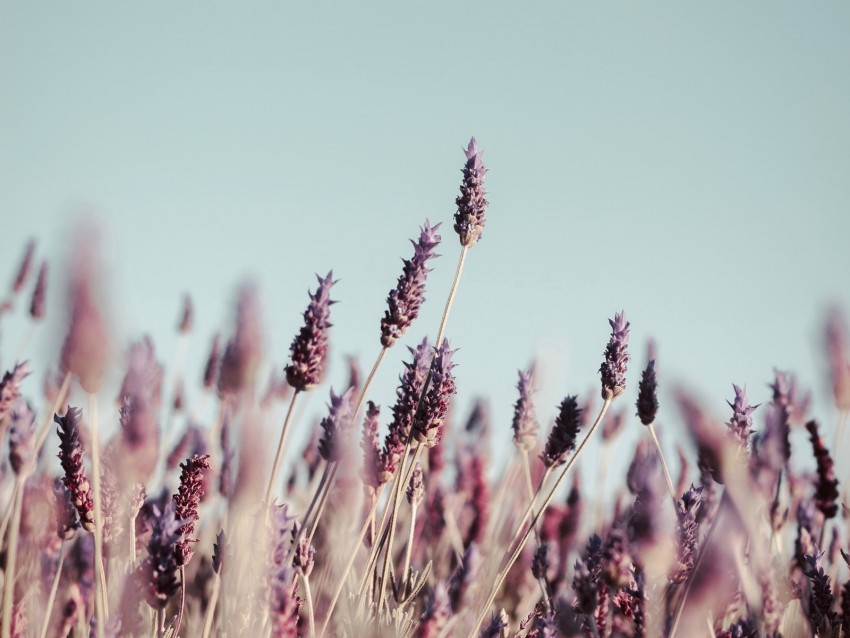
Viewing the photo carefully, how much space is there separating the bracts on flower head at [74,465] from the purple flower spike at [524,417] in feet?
→ 4.33

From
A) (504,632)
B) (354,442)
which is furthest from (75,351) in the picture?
(504,632)

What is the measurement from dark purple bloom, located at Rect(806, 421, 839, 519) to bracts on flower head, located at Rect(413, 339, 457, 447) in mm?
1039

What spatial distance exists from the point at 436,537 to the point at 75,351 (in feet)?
9.34

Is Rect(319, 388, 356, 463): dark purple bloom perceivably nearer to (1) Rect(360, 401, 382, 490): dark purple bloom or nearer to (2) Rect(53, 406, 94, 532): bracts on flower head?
(1) Rect(360, 401, 382, 490): dark purple bloom

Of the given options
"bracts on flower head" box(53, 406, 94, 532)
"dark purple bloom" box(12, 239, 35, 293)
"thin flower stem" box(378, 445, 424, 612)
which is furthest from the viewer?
"dark purple bloom" box(12, 239, 35, 293)

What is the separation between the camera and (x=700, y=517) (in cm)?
232

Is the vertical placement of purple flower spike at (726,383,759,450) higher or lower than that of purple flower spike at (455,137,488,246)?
lower

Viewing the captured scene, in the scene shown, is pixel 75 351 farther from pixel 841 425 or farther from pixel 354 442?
pixel 841 425

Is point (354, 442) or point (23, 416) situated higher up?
point (354, 442)

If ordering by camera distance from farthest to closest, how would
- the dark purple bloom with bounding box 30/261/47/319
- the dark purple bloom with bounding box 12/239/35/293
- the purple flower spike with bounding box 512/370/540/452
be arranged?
the dark purple bloom with bounding box 12/239/35/293 → the dark purple bloom with bounding box 30/261/47/319 → the purple flower spike with bounding box 512/370/540/452

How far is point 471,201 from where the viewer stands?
2232mm

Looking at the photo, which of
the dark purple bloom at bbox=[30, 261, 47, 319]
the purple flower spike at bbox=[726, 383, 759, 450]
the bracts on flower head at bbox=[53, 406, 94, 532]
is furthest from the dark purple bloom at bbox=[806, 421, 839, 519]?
the dark purple bloom at bbox=[30, 261, 47, 319]

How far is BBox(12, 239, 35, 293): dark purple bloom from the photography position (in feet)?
12.9

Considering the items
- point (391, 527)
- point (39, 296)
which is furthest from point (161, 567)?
point (39, 296)
